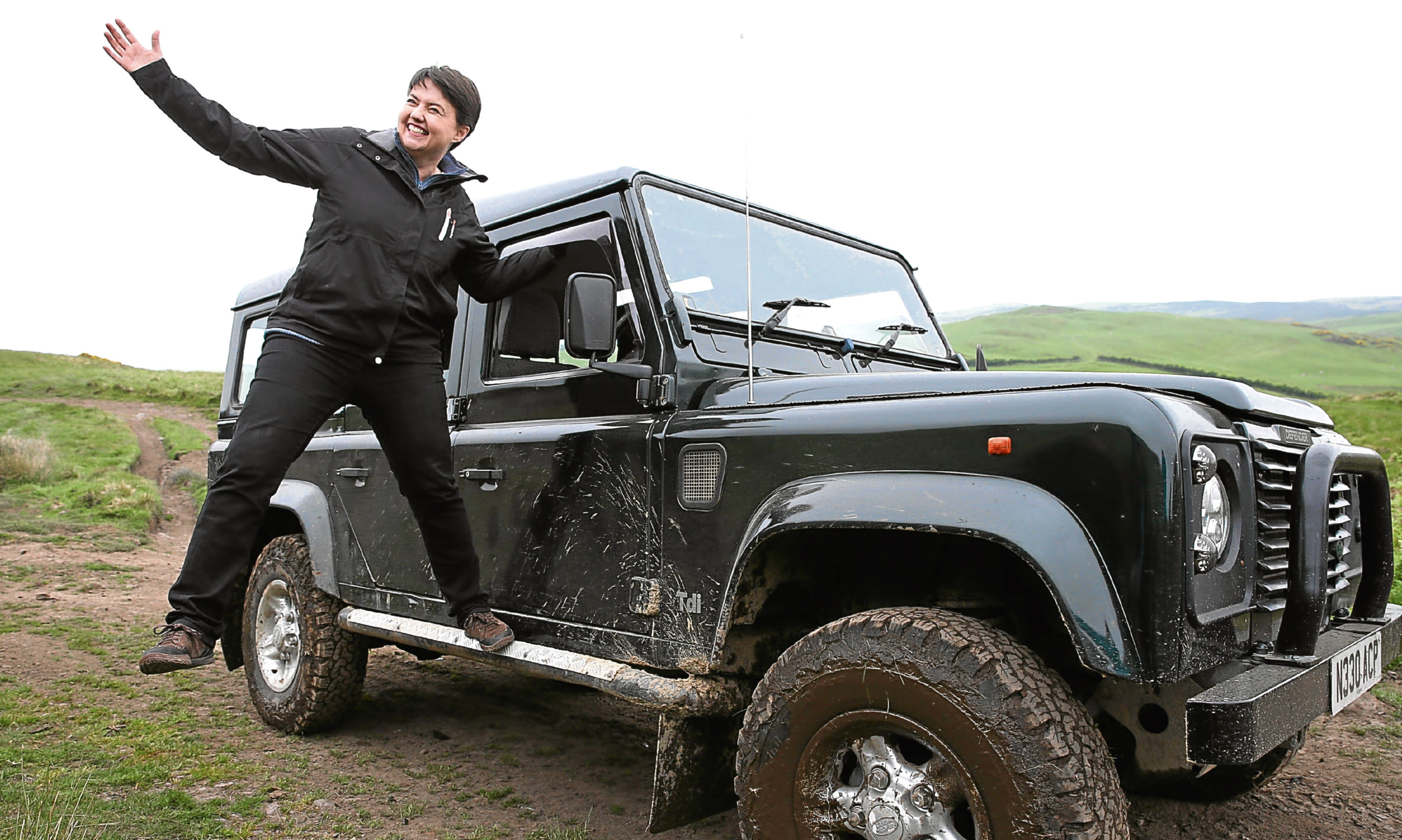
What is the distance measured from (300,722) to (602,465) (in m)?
2.28

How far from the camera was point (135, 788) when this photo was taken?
3439 mm

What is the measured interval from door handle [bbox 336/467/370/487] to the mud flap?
5.98ft

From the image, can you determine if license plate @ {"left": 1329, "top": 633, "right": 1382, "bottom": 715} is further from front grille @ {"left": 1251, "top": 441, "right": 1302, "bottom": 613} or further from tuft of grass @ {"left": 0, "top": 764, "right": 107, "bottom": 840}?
tuft of grass @ {"left": 0, "top": 764, "right": 107, "bottom": 840}

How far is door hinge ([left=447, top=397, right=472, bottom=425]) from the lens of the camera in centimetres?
349

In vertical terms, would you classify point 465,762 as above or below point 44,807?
below

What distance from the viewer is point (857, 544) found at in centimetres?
251

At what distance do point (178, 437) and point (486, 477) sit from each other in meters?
28.7

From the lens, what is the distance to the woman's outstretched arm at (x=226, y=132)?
2656 mm

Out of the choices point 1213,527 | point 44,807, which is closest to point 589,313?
point 1213,527

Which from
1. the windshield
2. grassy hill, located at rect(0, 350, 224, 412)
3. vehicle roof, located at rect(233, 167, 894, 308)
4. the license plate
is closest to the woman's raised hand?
vehicle roof, located at rect(233, 167, 894, 308)

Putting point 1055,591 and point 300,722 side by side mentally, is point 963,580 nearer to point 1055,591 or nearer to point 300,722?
point 1055,591

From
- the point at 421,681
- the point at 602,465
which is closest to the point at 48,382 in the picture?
the point at 421,681

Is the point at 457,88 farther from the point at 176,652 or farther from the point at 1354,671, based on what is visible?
the point at 1354,671

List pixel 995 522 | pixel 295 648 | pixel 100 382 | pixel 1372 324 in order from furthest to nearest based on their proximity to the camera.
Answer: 1. pixel 1372 324
2. pixel 100 382
3. pixel 295 648
4. pixel 995 522
